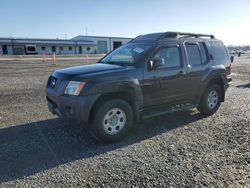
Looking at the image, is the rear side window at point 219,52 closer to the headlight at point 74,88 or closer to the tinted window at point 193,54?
the tinted window at point 193,54

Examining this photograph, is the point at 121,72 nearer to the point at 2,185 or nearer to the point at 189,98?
the point at 189,98

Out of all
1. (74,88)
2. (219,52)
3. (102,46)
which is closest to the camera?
(74,88)

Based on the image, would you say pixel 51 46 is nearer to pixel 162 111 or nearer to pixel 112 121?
pixel 162 111

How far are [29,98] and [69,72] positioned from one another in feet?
14.2

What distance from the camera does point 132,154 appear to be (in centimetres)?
431

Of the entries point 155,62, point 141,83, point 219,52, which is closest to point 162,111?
point 141,83

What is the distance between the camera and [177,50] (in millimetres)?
5762

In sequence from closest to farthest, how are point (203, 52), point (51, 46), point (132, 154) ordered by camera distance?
point (132, 154) → point (203, 52) → point (51, 46)

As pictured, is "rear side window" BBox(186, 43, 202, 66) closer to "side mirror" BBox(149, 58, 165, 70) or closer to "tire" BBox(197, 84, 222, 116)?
"tire" BBox(197, 84, 222, 116)

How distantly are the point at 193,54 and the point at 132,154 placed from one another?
316 centimetres

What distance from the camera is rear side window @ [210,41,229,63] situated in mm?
6694

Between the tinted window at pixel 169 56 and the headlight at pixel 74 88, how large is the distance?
1807 millimetres

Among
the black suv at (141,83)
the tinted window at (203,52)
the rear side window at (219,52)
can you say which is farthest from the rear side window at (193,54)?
the rear side window at (219,52)

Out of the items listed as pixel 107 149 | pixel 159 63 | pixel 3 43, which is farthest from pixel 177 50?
pixel 3 43
